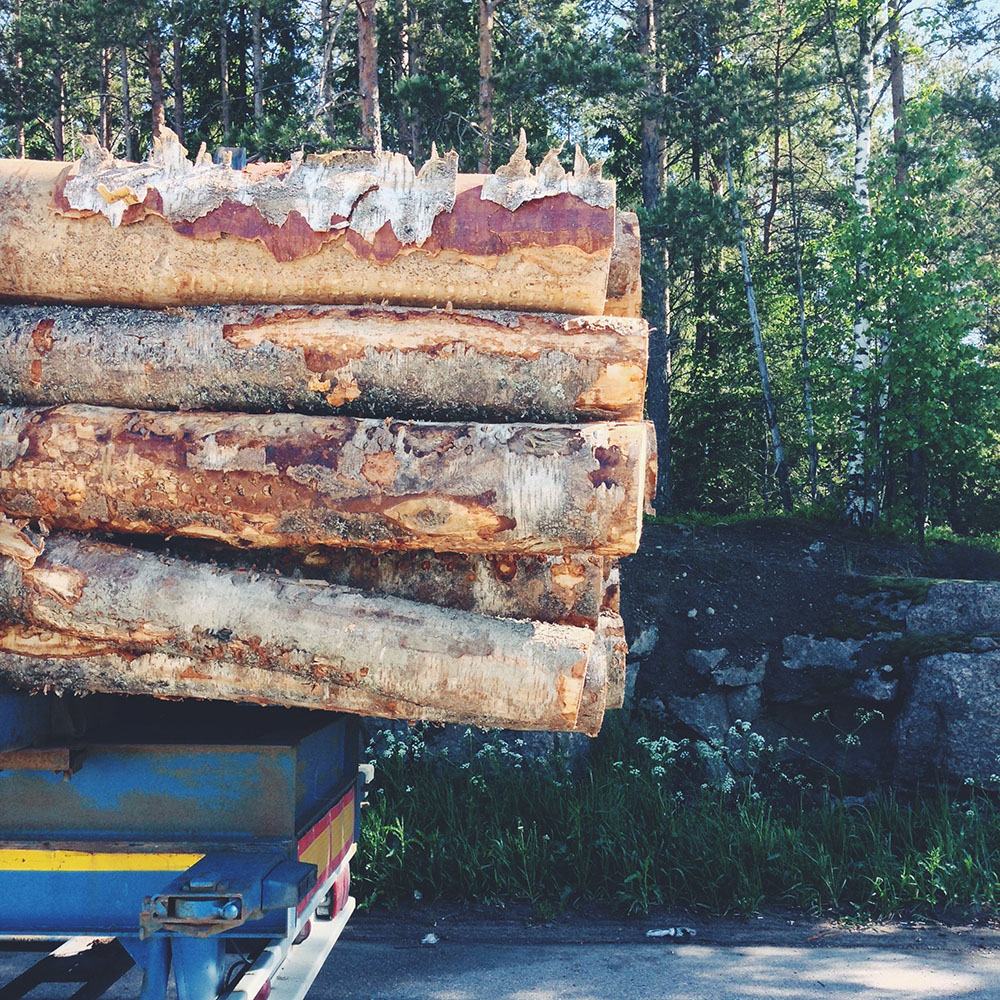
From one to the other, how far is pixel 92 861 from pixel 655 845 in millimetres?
3690

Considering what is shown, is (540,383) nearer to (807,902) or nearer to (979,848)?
(807,902)

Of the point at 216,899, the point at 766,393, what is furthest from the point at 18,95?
the point at 216,899

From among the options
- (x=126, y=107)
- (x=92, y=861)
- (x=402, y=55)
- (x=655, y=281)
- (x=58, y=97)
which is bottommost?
(x=92, y=861)

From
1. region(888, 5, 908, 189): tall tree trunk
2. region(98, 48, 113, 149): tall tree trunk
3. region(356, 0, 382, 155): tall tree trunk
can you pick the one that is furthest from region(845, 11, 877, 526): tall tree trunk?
region(98, 48, 113, 149): tall tree trunk

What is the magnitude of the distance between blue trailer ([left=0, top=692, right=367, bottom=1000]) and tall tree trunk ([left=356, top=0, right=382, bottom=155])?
10.1 metres

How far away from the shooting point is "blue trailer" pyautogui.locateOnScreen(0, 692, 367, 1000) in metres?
2.80

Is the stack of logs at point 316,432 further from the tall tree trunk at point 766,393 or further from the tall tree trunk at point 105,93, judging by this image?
the tall tree trunk at point 105,93

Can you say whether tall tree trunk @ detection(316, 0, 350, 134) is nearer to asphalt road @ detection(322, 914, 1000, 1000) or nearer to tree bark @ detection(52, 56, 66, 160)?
tree bark @ detection(52, 56, 66, 160)

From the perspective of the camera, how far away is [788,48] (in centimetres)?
1939

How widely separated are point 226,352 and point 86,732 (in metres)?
1.33

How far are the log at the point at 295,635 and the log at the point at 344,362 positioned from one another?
0.55 meters

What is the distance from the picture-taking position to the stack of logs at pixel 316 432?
2924 mm

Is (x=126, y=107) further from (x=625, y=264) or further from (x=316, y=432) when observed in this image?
(x=316, y=432)

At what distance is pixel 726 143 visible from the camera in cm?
1748
